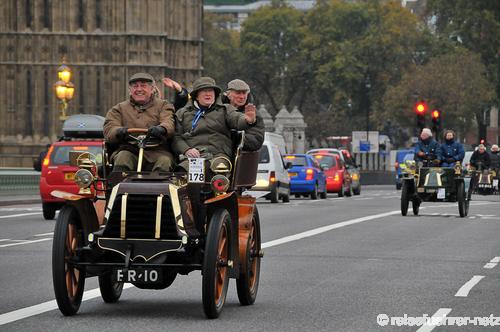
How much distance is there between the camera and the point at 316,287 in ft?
50.9

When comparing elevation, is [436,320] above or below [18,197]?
above

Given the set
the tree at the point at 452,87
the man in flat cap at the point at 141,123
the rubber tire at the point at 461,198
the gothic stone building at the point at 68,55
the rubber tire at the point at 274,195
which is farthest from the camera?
the tree at the point at 452,87

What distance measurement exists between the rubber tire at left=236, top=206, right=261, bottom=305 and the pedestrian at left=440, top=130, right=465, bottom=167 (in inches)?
740

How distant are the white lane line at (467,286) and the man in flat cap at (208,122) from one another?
2.77 metres

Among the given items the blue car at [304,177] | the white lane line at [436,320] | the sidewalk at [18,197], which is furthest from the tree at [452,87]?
the white lane line at [436,320]

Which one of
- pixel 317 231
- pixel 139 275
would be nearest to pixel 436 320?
pixel 139 275

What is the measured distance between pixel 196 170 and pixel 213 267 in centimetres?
93

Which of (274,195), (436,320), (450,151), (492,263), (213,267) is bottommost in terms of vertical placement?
(274,195)

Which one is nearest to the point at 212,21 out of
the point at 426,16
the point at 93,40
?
the point at 426,16

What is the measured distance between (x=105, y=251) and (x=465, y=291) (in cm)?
414

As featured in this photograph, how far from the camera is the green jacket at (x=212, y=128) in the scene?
44.3ft

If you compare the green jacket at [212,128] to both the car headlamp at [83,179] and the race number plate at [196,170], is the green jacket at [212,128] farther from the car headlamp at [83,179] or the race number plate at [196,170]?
the car headlamp at [83,179]

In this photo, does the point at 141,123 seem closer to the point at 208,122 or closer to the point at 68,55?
the point at 208,122

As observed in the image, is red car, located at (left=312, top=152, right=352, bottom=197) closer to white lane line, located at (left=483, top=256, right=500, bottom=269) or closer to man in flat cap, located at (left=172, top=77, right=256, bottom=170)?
white lane line, located at (left=483, top=256, right=500, bottom=269)
